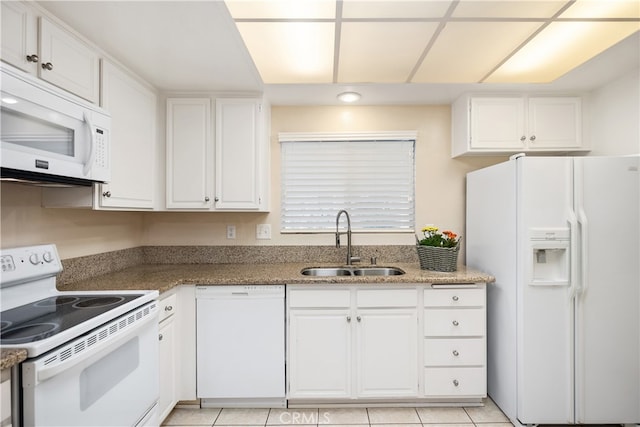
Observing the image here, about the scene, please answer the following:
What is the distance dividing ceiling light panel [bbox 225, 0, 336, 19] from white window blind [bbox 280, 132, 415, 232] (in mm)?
1109

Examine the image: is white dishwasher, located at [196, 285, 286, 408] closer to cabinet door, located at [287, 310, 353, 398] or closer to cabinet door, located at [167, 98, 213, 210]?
cabinet door, located at [287, 310, 353, 398]

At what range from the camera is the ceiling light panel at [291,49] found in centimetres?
185

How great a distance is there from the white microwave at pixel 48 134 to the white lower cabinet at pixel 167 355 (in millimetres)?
800

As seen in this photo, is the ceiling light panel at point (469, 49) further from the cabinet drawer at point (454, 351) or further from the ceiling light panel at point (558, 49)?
the cabinet drawer at point (454, 351)

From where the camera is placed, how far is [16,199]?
1.60 m

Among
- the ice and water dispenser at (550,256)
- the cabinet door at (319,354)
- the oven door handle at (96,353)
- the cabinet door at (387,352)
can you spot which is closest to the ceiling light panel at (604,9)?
the ice and water dispenser at (550,256)

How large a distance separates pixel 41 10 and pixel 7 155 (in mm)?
734

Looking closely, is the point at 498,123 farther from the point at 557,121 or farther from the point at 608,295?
the point at 608,295

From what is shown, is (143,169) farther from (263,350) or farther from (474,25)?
(474,25)

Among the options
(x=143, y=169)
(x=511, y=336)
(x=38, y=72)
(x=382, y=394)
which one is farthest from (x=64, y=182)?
(x=511, y=336)

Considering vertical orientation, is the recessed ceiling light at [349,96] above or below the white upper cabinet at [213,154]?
above

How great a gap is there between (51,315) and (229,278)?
0.90m

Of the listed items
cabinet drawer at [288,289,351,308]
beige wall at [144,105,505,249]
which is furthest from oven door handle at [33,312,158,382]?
beige wall at [144,105,505,249]

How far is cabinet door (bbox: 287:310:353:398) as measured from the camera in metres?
2.09
